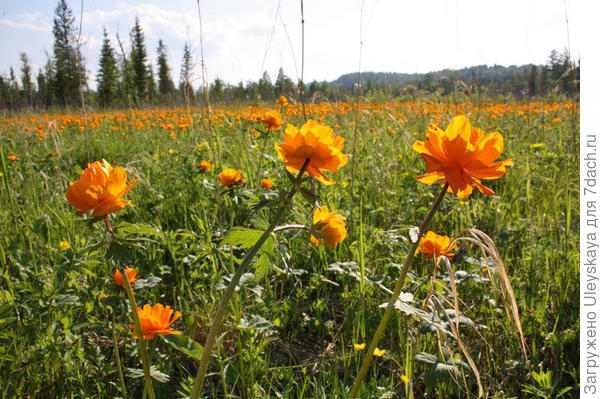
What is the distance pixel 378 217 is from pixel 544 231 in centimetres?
93

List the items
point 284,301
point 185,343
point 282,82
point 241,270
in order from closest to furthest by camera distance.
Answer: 1. point 241,270
2. point 185,343
3. point 284,301
4. point 282,82

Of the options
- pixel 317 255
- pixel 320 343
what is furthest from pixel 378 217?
pixel 320 343

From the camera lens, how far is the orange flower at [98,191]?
0.64 m

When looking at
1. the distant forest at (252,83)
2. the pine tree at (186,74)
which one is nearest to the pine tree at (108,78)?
the distant forest at (252,83)

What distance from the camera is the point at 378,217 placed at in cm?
232

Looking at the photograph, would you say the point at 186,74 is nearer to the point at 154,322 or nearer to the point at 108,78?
the point at 154,322

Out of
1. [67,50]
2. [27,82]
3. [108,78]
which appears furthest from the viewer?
[108,78]

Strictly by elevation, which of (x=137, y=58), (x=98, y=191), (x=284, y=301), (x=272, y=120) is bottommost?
(x=284, y=301)

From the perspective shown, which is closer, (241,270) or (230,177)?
(241,270)

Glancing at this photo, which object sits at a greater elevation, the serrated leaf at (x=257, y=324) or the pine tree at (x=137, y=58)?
the pine tree at (x=137, y=58)

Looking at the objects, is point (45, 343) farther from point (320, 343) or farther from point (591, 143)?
point (591, 143)

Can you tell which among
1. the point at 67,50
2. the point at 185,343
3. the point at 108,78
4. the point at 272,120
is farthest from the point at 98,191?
the point at 108,78

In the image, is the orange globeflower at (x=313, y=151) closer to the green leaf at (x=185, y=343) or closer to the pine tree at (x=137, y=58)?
the green leaf at (x=185, y=343)

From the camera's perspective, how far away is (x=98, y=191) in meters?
0.65
